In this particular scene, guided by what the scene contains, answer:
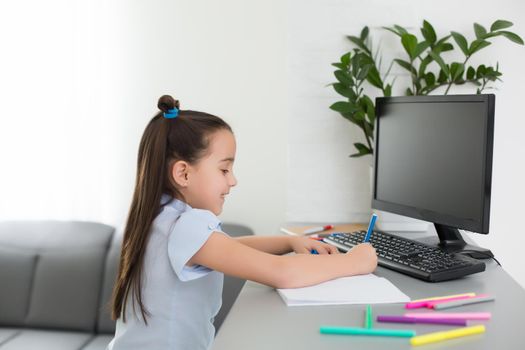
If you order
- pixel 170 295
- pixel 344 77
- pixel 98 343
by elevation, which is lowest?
pixel 98 343

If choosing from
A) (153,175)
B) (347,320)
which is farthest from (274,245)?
(347,320)

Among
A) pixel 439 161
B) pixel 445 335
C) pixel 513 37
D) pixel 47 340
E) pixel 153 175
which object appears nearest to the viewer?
pixel 445 335

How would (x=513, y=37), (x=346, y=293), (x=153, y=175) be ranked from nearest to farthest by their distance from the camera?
(x=346, y=293) < (x=153, y=175) < (x=513, y=37)

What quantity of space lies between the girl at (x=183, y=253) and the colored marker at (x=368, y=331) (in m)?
0.23

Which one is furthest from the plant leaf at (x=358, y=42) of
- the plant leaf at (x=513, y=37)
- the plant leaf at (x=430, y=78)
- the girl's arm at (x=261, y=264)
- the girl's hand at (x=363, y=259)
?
the girl's arm at (x=261, y=264)

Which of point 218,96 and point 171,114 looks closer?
point 171,114

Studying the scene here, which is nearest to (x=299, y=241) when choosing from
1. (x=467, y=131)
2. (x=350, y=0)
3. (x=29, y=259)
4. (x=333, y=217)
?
(x=467, y=131)

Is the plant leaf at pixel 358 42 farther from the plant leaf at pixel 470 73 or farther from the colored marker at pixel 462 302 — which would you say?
the colored marker at pixel 462 302

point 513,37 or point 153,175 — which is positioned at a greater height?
point 513,37

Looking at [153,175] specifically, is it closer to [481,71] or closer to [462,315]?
[462,315]

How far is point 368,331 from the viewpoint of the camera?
1023 mm

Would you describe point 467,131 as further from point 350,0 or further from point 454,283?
point 350,0

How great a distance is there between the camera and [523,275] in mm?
2287

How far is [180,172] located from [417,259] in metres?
0.56
